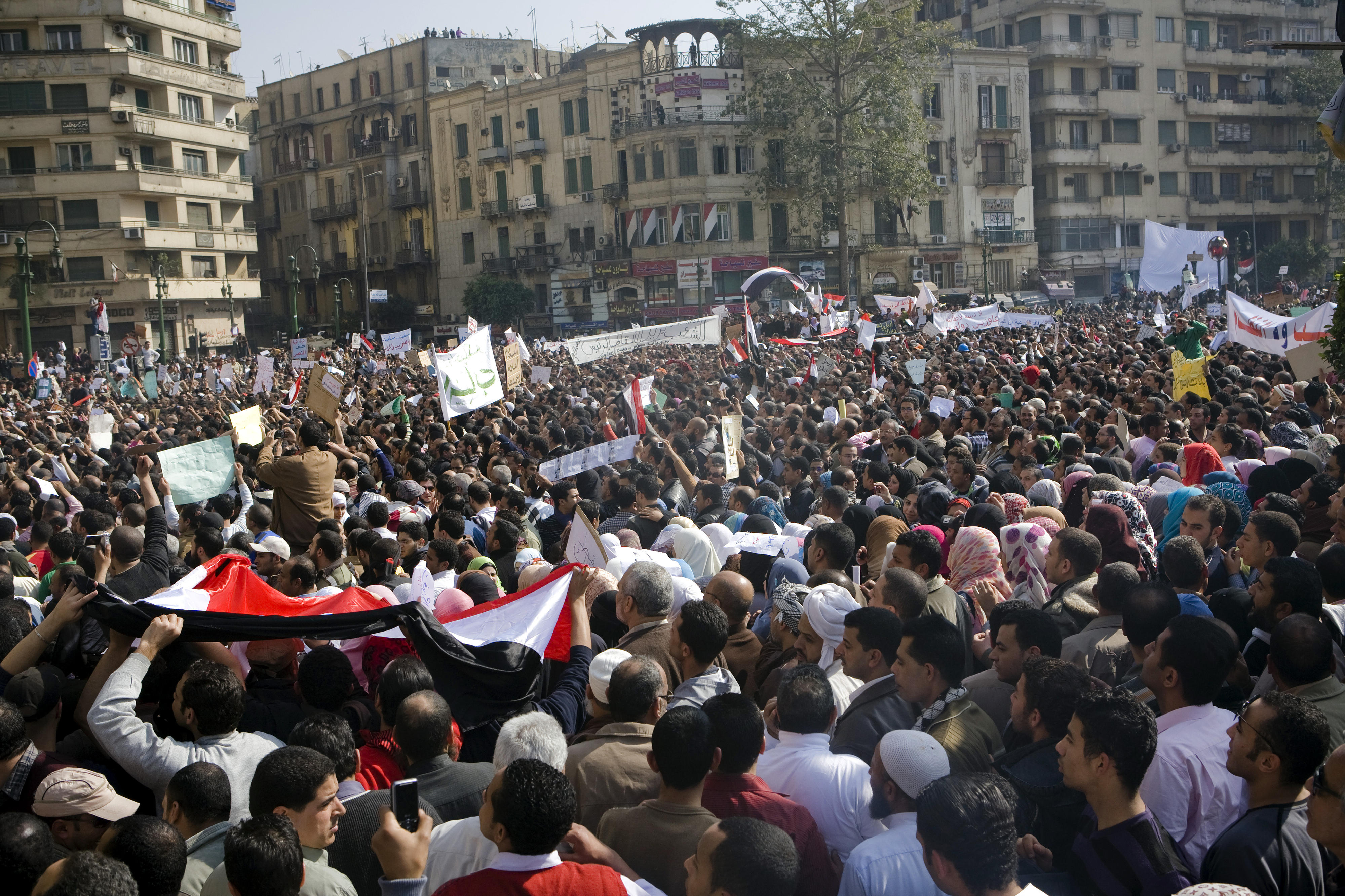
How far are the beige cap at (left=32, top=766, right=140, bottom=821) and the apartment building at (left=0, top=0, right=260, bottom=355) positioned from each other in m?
48.0

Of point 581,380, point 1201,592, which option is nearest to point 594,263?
point 581,380

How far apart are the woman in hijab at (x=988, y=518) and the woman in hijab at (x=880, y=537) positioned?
393 mm

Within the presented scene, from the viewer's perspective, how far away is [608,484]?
10.2m

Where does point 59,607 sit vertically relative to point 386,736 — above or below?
Answer: above

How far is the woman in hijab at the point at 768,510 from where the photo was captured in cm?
847

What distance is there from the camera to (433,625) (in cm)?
480

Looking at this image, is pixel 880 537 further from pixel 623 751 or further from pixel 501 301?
pixel 501 301

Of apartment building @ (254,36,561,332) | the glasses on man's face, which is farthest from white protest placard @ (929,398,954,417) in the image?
apartment building @ (254,36,561,332)

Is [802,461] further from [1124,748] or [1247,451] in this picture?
[1124,748]

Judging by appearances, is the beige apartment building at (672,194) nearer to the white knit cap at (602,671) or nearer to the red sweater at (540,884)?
the white knit cap at (602,671)

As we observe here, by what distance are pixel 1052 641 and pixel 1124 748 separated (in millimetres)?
1134

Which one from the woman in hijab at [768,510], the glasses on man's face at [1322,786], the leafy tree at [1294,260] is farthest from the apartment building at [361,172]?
the glasses on man's face at [1322,786]

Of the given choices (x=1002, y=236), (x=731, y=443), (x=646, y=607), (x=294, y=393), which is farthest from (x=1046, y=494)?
(x=1002, y=236)

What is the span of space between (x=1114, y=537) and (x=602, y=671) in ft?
9.41
